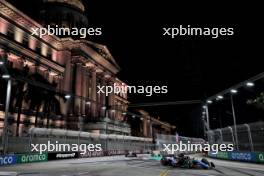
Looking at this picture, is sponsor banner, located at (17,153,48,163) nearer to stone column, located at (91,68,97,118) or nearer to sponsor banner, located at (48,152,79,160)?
sponsor banner, located at (48,152,79,160)

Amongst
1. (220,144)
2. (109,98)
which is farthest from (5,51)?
(109,98)

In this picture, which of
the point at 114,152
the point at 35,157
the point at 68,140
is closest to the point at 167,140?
the point at 114,152

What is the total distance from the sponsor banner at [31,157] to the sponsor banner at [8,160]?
572 millimetres

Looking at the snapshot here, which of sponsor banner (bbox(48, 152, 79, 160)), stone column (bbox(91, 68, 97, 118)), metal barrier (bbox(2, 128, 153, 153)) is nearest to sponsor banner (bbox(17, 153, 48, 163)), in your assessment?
sponsor banner (bbox(48, 152, 79, 160))

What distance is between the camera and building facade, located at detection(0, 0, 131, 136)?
51.0 metres

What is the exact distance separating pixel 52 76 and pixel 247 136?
5064cm

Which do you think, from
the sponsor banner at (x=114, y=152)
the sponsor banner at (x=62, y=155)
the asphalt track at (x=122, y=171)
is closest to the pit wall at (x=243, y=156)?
the asphalt track at (x=122, y=171)

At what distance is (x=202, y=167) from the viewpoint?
65.4 ft

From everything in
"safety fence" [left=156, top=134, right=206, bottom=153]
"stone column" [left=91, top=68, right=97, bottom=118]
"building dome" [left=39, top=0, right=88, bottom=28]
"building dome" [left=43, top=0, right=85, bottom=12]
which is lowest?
"safety fence" [left=156, top=134, right=206, bottom=153]

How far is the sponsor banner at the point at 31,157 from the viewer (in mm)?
25594

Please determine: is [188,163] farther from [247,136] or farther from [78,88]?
[78,88]

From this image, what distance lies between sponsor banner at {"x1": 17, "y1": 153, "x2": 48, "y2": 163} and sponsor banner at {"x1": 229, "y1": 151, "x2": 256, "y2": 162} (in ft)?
66.4

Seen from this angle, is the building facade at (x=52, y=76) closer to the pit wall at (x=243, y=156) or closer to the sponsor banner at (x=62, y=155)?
the sponsor banner at (x=62, y=155)

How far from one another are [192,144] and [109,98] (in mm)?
44890
